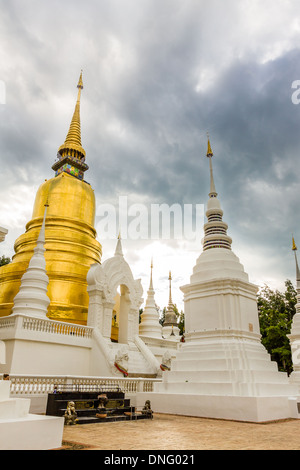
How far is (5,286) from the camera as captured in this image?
2044cm

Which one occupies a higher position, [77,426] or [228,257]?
[228,257]

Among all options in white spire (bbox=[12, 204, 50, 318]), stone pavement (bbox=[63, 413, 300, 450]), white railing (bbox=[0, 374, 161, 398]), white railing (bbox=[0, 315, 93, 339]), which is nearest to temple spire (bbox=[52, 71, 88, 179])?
white spire (bbox=[12, 204, 50, 318])

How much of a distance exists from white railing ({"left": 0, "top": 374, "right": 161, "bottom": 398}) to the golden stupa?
6090 mm

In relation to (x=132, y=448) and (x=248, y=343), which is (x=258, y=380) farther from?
(x=132, y=448)

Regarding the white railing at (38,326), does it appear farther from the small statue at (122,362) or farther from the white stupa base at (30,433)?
the white stupa base at (30,433)

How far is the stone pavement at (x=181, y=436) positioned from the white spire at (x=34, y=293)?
25.3ft

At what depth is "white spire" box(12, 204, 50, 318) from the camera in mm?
15445

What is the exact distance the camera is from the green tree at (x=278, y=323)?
94.2 feet

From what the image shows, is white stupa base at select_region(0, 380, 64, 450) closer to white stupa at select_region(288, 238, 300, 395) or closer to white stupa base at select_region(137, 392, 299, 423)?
white stupa base at select_region(137, 392, 299, 423)

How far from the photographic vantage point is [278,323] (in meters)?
29.6

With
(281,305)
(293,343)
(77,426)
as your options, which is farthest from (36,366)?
(281,305)

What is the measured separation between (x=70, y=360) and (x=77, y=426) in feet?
23.7

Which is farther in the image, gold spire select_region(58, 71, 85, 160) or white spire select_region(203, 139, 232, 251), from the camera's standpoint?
gold spire select_region(58, 71, 85, 160)

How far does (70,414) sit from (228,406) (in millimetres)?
4811
